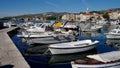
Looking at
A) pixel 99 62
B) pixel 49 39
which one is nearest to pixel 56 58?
pixel 99 62

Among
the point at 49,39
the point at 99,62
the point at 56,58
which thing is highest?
the point at 99,62

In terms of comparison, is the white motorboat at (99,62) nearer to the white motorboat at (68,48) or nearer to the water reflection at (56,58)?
the water reflection at (56,58)

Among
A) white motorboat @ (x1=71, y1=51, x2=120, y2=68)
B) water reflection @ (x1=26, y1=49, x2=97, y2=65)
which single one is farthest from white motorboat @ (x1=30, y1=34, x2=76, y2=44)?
white motorboat @ (x1=71, y1=51, x2=120, y2=68)

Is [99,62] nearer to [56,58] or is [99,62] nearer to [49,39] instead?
[56,58]

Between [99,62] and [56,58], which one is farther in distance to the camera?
[56,58]

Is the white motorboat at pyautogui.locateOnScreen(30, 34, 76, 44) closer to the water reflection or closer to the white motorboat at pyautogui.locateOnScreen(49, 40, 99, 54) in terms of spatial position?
the water reflection

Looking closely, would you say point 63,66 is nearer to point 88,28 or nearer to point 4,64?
point 4,64

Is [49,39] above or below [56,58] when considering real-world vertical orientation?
above

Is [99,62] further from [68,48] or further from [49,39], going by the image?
[49,39]

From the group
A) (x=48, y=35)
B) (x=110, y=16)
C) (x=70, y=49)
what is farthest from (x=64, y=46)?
(x=110, y=16)

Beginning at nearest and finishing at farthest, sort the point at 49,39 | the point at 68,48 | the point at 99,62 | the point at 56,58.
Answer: the point at 99,62 → the point at 56,58 → the point at 68,48 → the point at 49,39

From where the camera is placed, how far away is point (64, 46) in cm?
2106

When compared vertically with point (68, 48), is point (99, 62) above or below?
above

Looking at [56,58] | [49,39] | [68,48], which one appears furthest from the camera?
[49,39]
